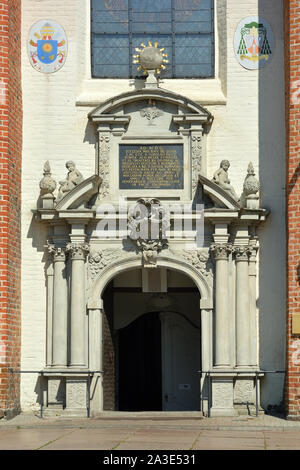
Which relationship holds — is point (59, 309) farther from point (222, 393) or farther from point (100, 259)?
point (222, 393)

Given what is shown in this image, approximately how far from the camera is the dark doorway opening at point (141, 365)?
20.9m

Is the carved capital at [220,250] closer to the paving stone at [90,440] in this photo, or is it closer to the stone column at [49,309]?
the stone column at [49,309]

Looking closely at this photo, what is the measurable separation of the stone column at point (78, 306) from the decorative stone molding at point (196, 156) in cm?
228

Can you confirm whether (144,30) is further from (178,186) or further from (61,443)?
(61,443)

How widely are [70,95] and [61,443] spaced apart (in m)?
7.64

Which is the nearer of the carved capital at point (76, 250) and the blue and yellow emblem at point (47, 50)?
the carved capital at point (76, 250)

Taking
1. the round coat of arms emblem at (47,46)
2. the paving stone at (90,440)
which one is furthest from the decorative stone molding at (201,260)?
the round coat of arms emblem at (47,46)

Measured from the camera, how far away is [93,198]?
18188 mm

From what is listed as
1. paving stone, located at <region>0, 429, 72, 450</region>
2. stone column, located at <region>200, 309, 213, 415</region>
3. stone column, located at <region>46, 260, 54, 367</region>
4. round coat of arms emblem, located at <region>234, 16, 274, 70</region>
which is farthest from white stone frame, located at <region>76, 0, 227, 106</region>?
paving stone, located at <region>0, 429, 72, 450</region>

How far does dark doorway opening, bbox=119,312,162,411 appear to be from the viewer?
20.9 metres

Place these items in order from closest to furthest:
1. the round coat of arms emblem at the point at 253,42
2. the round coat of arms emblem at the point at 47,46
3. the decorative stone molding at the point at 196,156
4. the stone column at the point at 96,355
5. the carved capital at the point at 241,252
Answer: the stone column at the point at 96,355
the carved capital at the point at 241,252
the decorative stone molding at the point at 196,156
the round coat of arms emblem at the point at 253,42
the round coat of arms emblem at the point at 47,46

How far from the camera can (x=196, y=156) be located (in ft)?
59.7

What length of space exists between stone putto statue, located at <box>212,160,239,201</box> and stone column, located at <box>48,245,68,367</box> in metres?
3.03

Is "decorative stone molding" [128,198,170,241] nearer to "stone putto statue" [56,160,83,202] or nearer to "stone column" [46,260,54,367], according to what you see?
"stone putto statue" [56,160,83,202]
